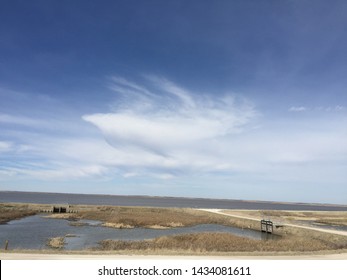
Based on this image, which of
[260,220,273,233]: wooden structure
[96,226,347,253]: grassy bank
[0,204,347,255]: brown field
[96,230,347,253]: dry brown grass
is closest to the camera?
[0,204,347,255]: brown field

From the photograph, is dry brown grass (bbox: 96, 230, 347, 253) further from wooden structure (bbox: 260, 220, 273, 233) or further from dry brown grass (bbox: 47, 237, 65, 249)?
wooden structure (bbox: 260, 220, 273, 233)

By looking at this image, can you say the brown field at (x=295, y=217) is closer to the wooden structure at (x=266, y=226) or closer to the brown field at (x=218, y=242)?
the wooden structure at (x=266, y=226)

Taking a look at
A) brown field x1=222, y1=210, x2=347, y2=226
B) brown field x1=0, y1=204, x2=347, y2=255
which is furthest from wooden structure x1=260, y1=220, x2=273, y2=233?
brown field x1=222, y1=210, x2=347, y2=226

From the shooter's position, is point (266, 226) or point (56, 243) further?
point (266, 226)

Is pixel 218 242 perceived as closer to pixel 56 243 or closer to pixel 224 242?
pixel 224 242

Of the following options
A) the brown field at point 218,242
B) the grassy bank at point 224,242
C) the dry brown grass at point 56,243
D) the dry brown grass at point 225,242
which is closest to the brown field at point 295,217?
the brown field at point 218,242

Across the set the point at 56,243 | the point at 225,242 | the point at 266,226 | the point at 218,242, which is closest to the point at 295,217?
the point at 266,226

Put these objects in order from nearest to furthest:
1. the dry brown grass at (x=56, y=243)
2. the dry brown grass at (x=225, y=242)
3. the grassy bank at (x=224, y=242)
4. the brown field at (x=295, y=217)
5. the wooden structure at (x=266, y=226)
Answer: the grassy bank at (x=224, y=242) → the dry brown grass at (x=225, y=242) → the dry brown grass at (x=56, y=243) → the wooden structure at (x=266, y=226) → the brown field at (x=295, y=217)

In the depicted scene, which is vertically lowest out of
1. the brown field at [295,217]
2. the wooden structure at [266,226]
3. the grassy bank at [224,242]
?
the grassy bank at [224,242]

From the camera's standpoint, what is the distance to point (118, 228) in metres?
55.9

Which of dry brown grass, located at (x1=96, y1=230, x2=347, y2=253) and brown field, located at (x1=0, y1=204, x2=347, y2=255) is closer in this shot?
brown field, located at (x1=0, y1=204, x2=347, y2=255)
